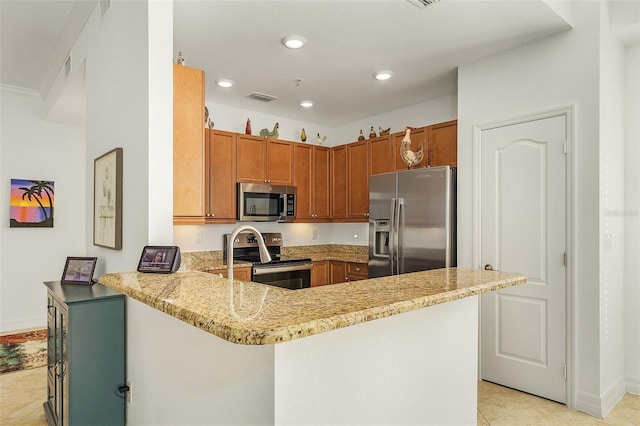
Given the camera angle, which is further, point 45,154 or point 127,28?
point 45,154

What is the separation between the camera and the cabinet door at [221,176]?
165 inches

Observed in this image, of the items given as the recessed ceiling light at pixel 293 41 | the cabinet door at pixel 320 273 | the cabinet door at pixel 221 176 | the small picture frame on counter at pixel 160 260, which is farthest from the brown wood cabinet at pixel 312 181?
the small picture frame on counter at pixel 160 260

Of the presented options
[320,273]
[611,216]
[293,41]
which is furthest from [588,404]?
[293,41]

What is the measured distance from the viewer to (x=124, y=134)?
94.9 inches

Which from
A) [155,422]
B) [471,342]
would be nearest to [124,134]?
[155,422]

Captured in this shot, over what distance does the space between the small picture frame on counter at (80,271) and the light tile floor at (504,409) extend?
3.16ft

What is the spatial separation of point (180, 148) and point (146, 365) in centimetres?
119

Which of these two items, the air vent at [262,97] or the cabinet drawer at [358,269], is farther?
the cabinet drawer at [358,269]

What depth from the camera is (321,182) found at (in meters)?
5.18

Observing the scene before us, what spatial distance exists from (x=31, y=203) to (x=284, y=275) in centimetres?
322

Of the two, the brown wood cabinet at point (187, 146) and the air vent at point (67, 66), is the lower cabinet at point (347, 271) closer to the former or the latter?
the brown wood cabinet at point (187, 146)

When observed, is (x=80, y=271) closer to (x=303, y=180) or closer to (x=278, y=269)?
(x=278, y=269)

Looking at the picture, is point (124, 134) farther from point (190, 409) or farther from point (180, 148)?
point (190, 409)

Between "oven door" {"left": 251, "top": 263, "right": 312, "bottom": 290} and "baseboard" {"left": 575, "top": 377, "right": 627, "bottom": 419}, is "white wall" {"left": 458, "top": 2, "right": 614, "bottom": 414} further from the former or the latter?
"oven door" {"left": 251, "top": 263, "right": 312, "bottom": 290}
